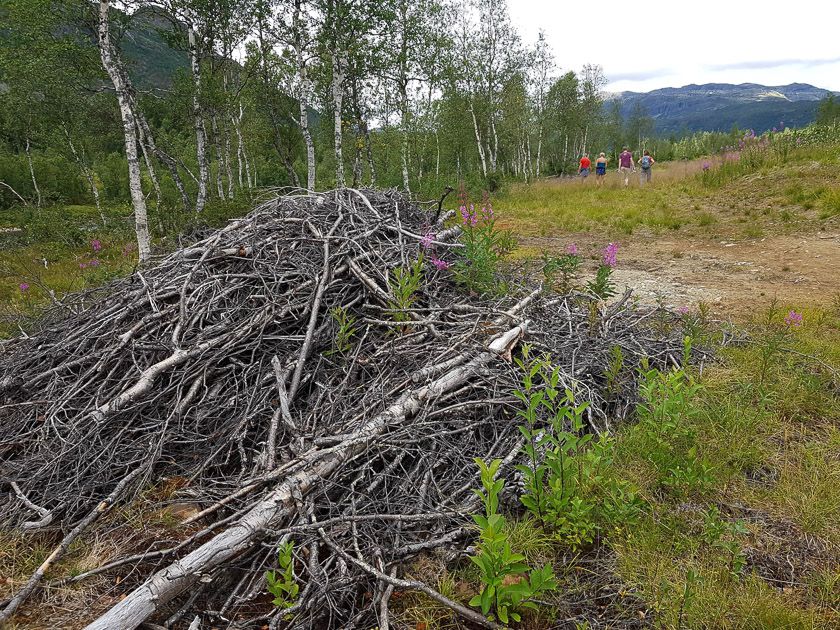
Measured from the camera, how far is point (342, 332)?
127 inches

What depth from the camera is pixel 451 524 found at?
2354 millimetres

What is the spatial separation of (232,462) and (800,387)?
4.26 m

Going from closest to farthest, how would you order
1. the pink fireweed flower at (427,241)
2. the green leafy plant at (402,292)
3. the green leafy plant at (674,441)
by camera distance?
1. the green leafy plant at (674,441)
2. the green leafy plant at (402,292)
3. the pink fireweed flower at (427,241)

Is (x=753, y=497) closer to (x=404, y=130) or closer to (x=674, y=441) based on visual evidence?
(x=674, y=441)

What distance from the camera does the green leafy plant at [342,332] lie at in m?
3.22

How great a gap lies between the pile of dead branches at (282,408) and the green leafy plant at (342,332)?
1.9 inches

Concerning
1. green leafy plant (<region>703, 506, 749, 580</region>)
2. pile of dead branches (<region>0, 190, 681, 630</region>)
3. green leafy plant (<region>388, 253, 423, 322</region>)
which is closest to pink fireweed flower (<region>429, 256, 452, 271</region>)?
pile of dead branches (<region>0, 190, 681, 630</region>)

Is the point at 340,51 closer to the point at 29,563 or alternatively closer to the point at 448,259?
the point at 448,259

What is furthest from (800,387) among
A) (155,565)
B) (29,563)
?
(29,563)

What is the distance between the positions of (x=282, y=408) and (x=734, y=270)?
24.7ft

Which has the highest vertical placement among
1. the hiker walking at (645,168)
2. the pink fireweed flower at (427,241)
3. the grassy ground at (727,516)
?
the hiker walking at (645,168)

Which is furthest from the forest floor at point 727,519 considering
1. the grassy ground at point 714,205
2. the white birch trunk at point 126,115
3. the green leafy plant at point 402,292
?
the white birch trunk at point 126,115

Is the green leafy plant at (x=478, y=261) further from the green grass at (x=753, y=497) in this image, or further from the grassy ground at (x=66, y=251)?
the grassy ground at (x=66, y=251)

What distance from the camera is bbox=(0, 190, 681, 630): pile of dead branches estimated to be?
206cm
